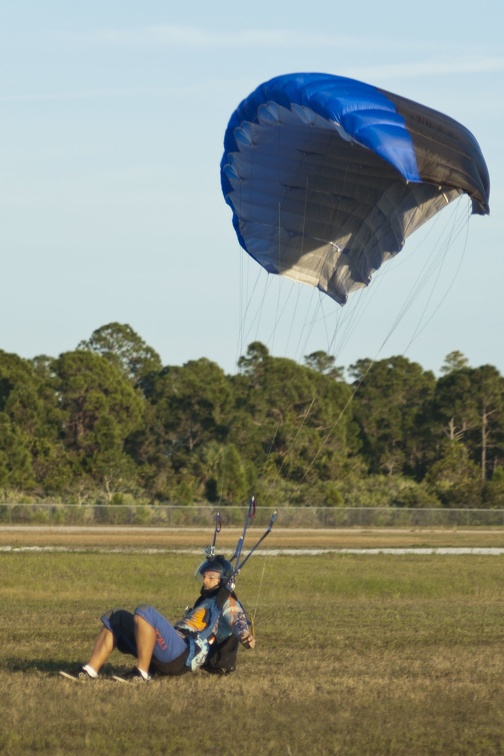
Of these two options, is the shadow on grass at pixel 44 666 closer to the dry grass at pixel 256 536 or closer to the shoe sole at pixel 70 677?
the shoe sole at pixel 70 677

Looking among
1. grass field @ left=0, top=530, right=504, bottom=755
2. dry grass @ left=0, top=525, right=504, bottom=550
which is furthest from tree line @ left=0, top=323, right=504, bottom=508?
grass field @ left=0, top=530, right=504, bottom=755

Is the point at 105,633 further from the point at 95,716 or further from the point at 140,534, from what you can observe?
the point at 140,534

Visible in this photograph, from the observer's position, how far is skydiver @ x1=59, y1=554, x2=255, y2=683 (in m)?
8.88

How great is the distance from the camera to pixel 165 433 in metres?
63.9

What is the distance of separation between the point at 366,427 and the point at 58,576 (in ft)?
163

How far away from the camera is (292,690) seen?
8.59m

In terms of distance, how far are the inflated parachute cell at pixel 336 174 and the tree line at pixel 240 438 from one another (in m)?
36.3

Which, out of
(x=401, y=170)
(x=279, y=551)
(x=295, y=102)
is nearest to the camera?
(x=401, y=170)

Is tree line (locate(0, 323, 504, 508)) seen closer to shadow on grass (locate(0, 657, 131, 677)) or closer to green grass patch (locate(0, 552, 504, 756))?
green grass patch (locate(0, 552, 504, 756))

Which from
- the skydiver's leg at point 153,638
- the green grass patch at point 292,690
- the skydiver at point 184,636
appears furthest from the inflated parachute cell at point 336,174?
the skydiver's leg at point 153,638

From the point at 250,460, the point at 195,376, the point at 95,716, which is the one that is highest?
the point at 195,376

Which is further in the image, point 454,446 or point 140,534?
point 454,446

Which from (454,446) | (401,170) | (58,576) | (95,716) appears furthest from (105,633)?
(454,446)

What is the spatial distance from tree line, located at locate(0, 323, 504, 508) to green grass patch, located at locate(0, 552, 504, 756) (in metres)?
36.6
